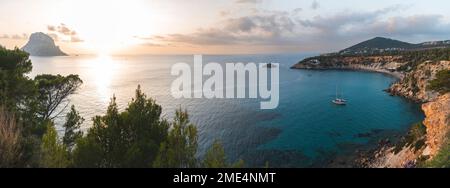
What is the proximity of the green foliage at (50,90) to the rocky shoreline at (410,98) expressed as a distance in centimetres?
2899

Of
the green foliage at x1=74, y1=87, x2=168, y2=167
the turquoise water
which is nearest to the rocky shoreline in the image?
the turquoise water

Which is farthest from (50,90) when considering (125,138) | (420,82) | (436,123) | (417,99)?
(420,82)

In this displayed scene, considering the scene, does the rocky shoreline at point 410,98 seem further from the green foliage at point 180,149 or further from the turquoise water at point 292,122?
the green foliage at point 180,149

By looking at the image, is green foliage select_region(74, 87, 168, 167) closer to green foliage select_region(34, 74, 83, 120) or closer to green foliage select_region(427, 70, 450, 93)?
green foliage select_region(34, 74, 83, 120)

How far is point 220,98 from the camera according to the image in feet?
247

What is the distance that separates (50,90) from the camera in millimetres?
25922

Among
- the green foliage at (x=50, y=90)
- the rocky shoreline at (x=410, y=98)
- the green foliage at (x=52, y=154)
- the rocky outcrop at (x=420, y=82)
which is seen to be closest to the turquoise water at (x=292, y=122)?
the rocky shoreline at (x=410, y=98)

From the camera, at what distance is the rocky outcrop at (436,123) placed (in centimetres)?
2280

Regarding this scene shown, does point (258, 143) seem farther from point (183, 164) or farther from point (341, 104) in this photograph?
point (341, 104)

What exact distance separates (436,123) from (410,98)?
52114mm

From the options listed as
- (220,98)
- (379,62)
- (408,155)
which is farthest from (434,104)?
(379,62)

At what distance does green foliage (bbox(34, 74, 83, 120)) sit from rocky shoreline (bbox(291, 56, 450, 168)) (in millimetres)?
28986

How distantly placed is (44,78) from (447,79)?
51240 mm
